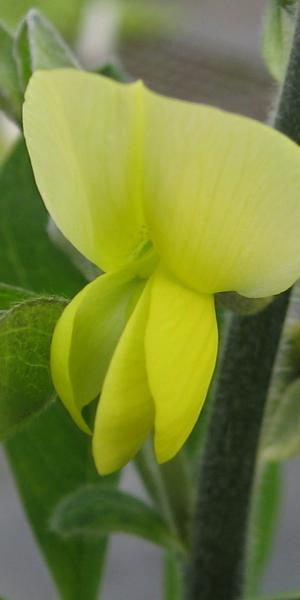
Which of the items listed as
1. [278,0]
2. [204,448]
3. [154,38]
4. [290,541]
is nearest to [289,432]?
[204,448]

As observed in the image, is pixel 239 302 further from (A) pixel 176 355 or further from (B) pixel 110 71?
(B) pixel 110 71

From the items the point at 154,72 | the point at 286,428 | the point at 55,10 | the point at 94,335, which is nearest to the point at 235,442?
the point at 286,428

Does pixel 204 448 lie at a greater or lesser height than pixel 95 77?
lesser

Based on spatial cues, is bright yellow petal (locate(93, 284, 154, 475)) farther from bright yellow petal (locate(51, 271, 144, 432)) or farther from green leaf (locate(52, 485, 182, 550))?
green leaf (locate(52, 485, 182, 550))

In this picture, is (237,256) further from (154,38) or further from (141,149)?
(154,38)

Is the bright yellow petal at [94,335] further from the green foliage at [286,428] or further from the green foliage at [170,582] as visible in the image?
the green foliage at [170,582]

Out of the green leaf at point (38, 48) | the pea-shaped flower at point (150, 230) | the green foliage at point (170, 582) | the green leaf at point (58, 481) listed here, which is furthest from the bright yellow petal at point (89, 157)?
the green foliage at point (170, 582)
